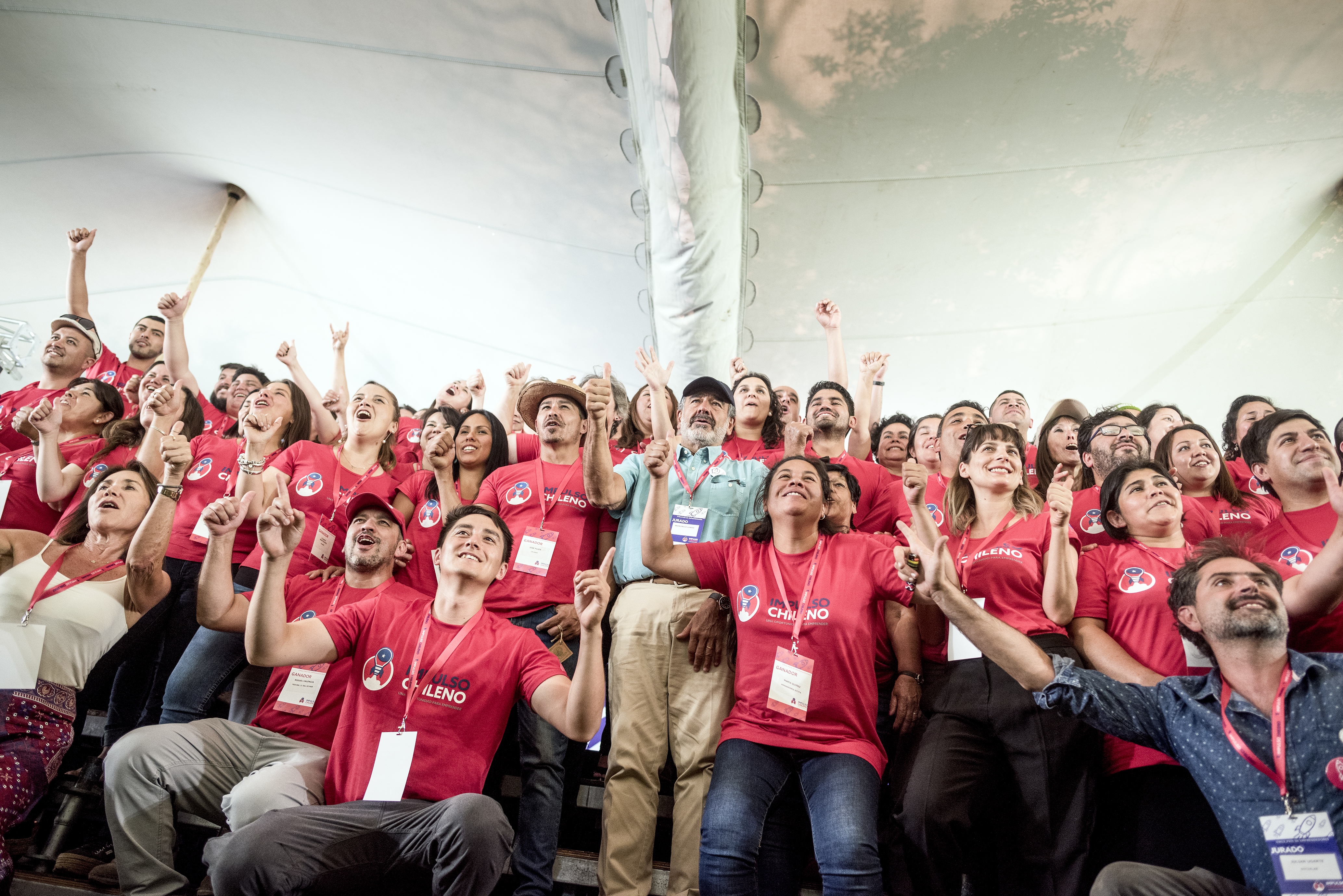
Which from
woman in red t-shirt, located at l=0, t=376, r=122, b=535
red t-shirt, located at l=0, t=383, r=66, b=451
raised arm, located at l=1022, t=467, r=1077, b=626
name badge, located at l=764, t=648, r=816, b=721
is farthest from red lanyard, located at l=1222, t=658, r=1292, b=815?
red t-shirt, located at l=0, t=383, r=66, b=451

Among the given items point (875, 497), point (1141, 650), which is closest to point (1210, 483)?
point (1141, 650)

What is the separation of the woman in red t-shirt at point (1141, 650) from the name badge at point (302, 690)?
92.0 inches

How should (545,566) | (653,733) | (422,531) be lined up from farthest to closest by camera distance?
(422,531) < (545,566) < (653,733)

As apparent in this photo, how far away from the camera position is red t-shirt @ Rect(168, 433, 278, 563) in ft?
9.45

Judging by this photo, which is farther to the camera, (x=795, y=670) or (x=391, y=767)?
(x=795, y=670)

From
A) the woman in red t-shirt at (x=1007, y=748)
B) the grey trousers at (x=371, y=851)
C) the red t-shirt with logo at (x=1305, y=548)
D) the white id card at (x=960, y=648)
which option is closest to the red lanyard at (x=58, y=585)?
the grey trousers at (x=371, y=851)

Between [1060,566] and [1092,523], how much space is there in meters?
0.81

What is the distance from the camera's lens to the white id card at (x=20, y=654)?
2164 millimetres

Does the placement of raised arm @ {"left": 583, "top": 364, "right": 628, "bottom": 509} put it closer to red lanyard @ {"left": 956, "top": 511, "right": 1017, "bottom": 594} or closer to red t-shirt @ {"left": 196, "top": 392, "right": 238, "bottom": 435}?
red lanyard @ {"left": 956, "top": 511, "right": 1017, "bottom": 594}

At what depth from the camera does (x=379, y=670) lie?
2119 mm

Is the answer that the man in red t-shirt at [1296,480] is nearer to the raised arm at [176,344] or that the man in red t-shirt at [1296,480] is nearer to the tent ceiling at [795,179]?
the tent ceiling at [795,179]

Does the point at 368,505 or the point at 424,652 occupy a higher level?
the point at 368,505

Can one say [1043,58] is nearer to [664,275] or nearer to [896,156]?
[896,156]

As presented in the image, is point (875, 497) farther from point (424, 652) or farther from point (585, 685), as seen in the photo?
point (424, 652)
